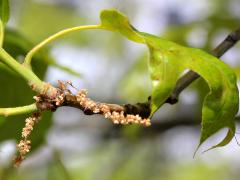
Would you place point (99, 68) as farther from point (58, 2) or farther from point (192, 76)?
point (192, 76)

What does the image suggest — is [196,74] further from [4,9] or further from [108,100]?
[108,100]

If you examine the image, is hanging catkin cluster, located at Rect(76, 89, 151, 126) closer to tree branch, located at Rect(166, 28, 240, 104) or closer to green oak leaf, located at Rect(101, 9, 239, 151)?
green oak leaf, located at Rect(101, 9, 239, 151)

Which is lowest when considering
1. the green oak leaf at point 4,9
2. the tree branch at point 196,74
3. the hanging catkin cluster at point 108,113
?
the hanging catkin cluster at point 108,113

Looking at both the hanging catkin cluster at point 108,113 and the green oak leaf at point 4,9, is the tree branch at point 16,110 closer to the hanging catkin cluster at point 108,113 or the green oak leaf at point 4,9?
the hanging catkin cluster at point 108,113

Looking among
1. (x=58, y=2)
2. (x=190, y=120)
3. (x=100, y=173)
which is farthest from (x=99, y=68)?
(x=190, y=120)

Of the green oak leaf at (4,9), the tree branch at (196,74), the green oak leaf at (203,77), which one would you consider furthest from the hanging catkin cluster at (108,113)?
the green oak leaf at (4,9)

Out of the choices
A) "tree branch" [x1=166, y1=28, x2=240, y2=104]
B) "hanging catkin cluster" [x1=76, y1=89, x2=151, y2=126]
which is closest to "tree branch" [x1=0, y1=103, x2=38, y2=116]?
"hanging catkin cluster" [x1=76, y1=89, x2=151, y2=126]

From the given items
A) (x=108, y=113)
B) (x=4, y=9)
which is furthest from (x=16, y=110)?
(x=4, y=9)
